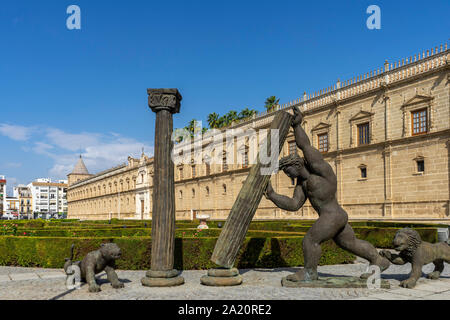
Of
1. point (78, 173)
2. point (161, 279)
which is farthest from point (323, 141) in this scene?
point (78, 173)

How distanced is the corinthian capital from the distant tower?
98855 millimetres

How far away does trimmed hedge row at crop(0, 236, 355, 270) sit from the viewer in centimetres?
841

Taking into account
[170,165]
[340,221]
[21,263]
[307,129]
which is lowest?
[21,263]

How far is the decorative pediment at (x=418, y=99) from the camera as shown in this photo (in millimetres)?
20406

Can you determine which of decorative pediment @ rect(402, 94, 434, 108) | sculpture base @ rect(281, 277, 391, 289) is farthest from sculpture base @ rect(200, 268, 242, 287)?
decorative pediment @ rect(402, 94, 434, 108)

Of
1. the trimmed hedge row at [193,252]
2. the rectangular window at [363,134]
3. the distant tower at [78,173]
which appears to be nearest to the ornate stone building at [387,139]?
the rectangular window at [363,134]

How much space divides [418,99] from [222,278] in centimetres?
1923

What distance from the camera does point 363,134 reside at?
80.2ft

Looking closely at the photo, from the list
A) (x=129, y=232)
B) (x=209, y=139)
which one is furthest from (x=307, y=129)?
(x=129, y=232)

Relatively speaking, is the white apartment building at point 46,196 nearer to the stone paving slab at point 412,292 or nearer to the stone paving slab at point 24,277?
the stone paving slab at point 24,277

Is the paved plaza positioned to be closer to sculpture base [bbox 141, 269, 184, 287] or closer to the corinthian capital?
sculpture base [bbox 141, 269, 184, 287]
